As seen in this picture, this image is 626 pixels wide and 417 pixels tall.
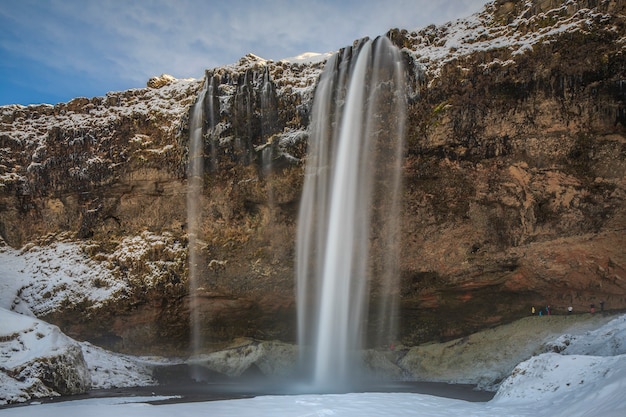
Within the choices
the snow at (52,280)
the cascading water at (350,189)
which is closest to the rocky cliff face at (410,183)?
Answer: the snow at (52,280)

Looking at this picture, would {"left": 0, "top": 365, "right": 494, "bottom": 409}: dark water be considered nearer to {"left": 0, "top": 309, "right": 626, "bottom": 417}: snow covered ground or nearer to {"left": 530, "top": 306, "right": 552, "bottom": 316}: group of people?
{"left": 0, "top": 309, "right": 626, "bottom": 417}: snow covered ground

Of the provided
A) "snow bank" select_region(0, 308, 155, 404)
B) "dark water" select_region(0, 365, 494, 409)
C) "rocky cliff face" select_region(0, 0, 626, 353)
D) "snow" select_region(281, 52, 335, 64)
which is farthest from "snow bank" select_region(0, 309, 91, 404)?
"snow" select_region(281, 52, 335, 64)

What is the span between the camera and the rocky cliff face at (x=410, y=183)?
1880cm

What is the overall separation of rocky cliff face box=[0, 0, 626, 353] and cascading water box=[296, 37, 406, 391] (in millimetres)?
777

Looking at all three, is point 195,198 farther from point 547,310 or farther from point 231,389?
point 547,310

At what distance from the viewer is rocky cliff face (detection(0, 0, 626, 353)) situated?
18.8 m

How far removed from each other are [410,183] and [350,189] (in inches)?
115

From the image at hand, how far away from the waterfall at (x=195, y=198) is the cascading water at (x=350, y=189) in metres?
5.44

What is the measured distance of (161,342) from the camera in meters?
24.5

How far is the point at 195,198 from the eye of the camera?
78.7 ft

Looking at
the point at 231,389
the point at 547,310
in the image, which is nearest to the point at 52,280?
the point at 231,389

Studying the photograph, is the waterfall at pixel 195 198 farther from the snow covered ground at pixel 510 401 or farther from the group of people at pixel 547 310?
the group of people at pixel 547 310

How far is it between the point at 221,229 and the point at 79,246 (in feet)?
27.1

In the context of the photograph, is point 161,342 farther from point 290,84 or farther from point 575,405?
point 575,405
